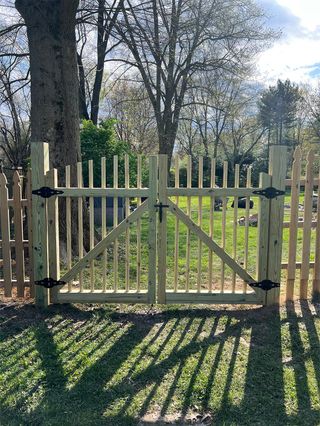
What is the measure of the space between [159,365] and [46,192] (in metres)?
2.16

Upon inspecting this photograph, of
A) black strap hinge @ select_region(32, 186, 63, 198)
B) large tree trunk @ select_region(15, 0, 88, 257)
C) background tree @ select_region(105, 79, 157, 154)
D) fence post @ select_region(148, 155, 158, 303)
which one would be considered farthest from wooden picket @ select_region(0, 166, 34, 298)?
background tree @ select_region(105, 79, 157, 154)

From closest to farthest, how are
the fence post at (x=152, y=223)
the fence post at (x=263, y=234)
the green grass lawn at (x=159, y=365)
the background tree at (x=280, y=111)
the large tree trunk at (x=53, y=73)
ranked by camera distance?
the green grass lawn at (x=159, y=365) < the fence post at (x=152, y=223) < the fence post at (x=263, y=234) < the large tree trunk at (x=53, y=73) < the background tree at (x=280, y=111)

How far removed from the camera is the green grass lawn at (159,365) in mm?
2541

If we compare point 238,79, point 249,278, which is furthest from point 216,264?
point 238,79

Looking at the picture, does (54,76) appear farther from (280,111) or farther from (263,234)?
(280,111)

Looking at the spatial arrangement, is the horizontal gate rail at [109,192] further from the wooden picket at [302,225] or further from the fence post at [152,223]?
the wooden picket at [302,225]

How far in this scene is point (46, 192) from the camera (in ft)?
13.6

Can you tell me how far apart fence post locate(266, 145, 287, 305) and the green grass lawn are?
40cm

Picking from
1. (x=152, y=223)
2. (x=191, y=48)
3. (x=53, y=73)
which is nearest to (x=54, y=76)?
(x=53, y=73)

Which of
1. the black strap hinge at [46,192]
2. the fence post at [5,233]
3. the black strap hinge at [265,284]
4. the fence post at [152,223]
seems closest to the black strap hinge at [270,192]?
the black strap hinge at [265,284]

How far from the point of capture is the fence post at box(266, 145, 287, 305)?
414 centimetres

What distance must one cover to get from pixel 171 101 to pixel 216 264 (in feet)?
43.1

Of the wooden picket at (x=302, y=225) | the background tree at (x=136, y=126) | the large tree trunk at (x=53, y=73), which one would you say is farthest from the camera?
the background tree at (x=136, y=126)

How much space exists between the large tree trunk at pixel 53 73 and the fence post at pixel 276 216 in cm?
286
